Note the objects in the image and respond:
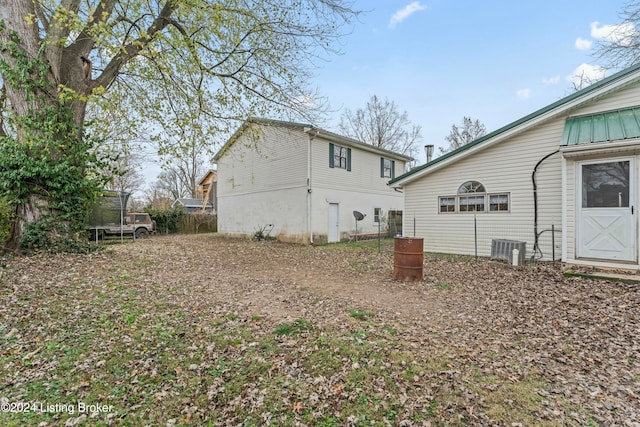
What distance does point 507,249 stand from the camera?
8.69 meters

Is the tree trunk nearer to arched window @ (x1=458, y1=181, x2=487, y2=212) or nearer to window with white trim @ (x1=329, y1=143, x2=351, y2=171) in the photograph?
window with white trim @ (x1=329, y1=143, x2=351, y2=171)

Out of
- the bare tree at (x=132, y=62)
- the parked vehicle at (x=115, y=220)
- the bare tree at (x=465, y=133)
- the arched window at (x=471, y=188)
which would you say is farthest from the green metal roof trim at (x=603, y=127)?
the bare tree at (x=465, y=133)

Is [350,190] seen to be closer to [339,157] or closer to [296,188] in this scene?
[339,157]

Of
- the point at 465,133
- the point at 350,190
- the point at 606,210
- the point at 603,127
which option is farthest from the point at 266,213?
the point at 465,133

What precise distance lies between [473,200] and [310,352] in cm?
889

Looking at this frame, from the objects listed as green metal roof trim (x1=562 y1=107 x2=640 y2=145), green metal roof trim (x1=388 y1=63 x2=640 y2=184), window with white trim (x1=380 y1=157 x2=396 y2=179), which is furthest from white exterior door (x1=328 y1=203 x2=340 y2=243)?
green metal roof trim (x1=562 y1=107 x2=640 y2=145)

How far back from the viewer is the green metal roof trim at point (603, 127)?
22.2 ft

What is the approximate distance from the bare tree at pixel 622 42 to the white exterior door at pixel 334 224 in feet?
40.0

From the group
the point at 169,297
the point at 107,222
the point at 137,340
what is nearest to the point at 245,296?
the point at 169,297

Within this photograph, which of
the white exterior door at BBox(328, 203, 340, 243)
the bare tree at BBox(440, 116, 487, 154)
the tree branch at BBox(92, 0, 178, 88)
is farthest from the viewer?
the bare tree at BBox(440, 116, 487, 154)

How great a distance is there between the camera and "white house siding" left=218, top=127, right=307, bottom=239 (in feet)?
46.8

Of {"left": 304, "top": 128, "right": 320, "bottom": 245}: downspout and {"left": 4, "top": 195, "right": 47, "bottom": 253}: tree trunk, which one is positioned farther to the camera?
{"left": 304, "top": 128, "right": 320, "bottom": 245}: downspout

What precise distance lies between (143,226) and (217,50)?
1329 cm

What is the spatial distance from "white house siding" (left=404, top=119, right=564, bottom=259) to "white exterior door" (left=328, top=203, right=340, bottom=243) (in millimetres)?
4106
